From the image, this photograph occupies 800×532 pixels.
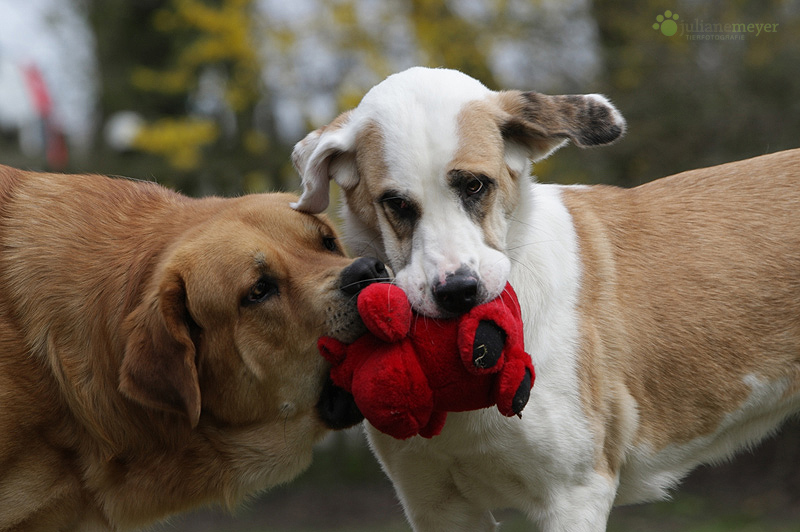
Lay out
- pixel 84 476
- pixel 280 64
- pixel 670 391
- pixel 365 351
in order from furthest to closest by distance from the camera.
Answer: pixel 280 64, pixel 670 391, pixel 84 476, pixel 365 351

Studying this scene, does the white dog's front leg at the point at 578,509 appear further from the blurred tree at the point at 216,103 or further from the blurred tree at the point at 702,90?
the blurred tree at the point at 216,103

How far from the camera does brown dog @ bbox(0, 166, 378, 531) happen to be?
3195 millimetres


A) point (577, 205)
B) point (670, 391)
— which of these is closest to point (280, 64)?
point (577, 205)

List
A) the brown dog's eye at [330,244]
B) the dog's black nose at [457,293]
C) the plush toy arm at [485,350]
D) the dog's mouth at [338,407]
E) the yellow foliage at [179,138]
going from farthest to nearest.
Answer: the yellow foliage at [179,138] → the brown dog's eye at [330,244] → the dog's mouth at [338,407] → the dog's black nose at [457,293] → the plush toy arm at [485,350]

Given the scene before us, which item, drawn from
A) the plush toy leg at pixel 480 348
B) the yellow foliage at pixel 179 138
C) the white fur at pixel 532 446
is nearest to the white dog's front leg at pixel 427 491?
the white fur at pixel 532 446

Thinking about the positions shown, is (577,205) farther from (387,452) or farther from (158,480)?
(158,480)

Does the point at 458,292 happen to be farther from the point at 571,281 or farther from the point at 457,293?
the point at 571,281

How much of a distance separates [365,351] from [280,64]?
7.30m

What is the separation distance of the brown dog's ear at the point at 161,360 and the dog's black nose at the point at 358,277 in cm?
61

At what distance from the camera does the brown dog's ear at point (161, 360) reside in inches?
123

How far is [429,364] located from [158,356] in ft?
3.25

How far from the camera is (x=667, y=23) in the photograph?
28.0 ft

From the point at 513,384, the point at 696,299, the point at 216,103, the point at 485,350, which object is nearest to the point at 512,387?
the point at 513,384

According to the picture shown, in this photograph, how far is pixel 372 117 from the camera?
→ 3486mm
